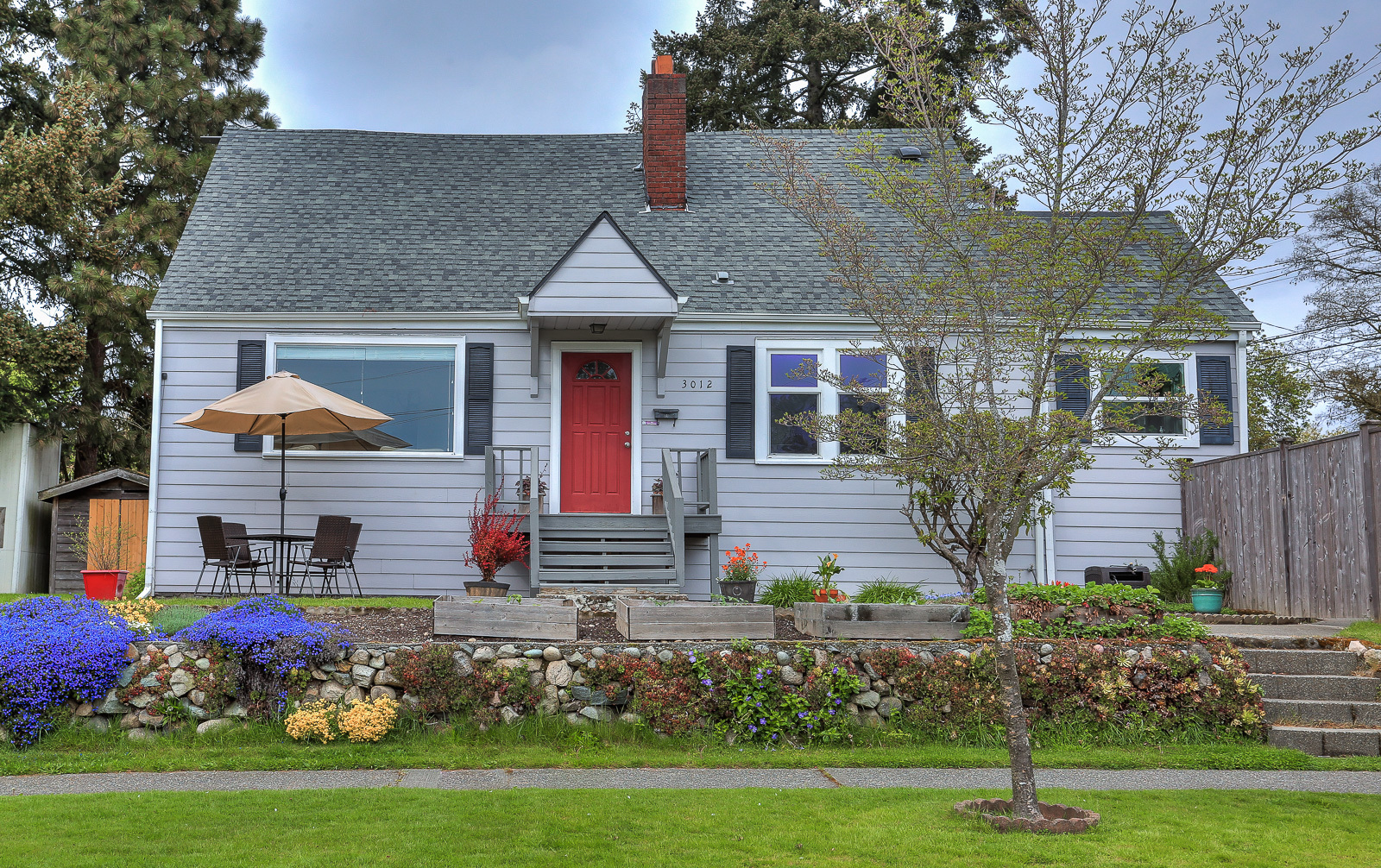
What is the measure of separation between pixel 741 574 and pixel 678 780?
14.1ft

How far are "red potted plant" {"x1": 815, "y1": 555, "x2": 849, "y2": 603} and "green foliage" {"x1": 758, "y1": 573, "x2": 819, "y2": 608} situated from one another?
0.12 metres

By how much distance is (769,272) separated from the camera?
1166cm

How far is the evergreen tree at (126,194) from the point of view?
612 inches

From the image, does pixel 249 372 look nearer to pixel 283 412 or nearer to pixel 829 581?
pixel 283 412

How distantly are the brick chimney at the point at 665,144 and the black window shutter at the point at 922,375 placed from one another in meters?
6.84

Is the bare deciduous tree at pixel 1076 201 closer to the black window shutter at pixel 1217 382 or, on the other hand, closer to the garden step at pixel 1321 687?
the garden step at pixel 1321 687

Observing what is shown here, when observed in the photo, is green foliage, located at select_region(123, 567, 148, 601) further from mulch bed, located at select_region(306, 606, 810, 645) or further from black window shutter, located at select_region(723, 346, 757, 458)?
black window shutter, located at select_region(723, 346, 757, 458)

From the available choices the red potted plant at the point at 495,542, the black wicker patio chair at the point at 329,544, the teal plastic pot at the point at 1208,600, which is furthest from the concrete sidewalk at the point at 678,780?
the black wicker patio chair at the point at 329,544

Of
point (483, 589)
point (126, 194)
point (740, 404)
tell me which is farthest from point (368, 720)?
point (126, 194)

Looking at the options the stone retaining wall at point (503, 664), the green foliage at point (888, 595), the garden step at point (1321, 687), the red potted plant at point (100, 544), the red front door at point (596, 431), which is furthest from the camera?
the red potted plant at point (100, 544)

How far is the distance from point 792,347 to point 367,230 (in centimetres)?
509

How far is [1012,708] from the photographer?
15.7 feet

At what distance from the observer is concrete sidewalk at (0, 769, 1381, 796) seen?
545 cm

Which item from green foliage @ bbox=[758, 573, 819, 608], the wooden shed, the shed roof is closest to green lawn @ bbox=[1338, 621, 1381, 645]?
green foliage @ bbox=[758, 573, 819, 608]
